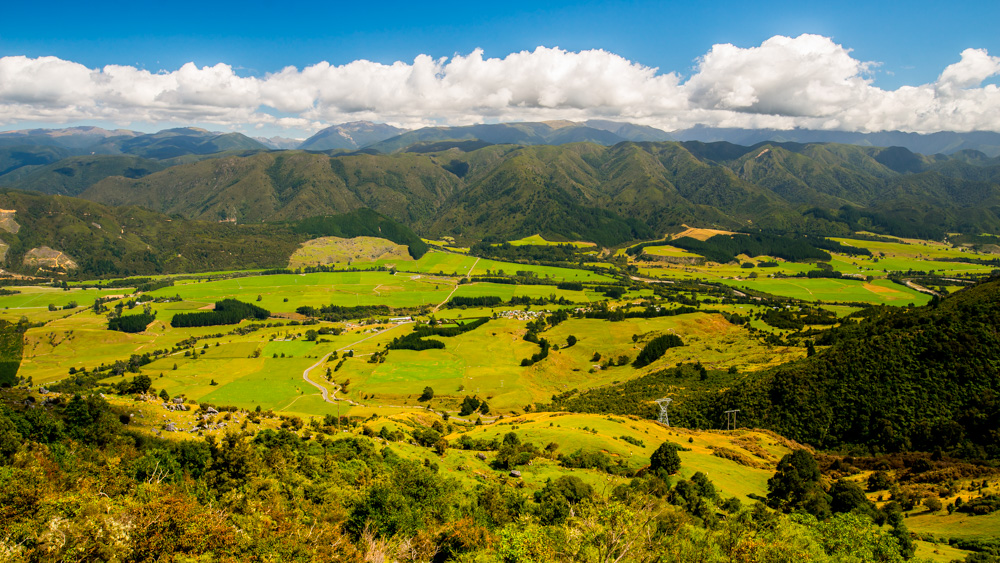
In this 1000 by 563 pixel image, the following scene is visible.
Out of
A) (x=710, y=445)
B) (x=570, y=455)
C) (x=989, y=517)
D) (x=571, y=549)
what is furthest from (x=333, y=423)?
(x=989, y=517)

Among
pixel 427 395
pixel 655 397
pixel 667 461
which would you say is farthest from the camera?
pixel 427 395

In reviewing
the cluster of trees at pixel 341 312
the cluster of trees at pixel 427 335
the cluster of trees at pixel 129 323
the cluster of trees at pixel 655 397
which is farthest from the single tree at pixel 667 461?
the cluster of trees at pixel 129 323

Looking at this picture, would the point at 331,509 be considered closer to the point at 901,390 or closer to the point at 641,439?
the point at 641,439

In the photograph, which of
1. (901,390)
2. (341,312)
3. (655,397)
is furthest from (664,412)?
(341,312)

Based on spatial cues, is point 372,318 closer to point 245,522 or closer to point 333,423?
point 333,423

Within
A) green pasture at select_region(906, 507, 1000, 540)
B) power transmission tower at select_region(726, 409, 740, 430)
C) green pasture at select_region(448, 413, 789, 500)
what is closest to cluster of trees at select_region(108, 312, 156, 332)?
green pasture at select_region(448, 413, 789, 500)
